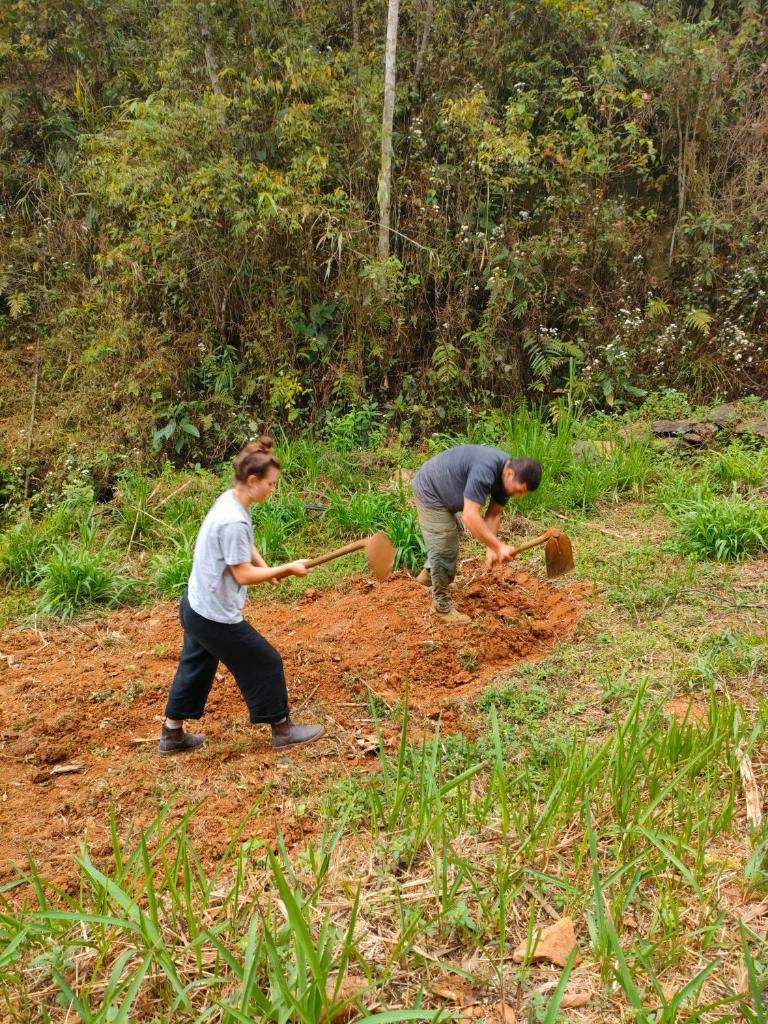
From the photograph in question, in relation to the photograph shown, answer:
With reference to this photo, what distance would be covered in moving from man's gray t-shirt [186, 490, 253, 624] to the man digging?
1.46 meters

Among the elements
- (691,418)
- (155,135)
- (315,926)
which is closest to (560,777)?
(315,926)

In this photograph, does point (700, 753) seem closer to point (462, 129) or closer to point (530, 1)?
point (462, 129)

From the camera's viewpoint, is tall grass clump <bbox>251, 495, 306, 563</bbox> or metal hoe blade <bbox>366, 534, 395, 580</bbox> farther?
tall grass clump <bbox>251, 495, 306, 563</bbox>

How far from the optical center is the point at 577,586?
5250 millimetres

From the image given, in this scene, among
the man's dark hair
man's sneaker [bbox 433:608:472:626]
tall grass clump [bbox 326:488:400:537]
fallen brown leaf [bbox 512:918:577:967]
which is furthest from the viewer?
tall grass clump [bbox 326:488:400:537]

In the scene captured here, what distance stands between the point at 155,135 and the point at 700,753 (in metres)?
7.32

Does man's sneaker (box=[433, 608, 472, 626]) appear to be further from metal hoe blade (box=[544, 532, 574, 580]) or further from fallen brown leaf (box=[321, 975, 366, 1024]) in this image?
fallen brown leaf (box=[321, 975, 366, 1024])

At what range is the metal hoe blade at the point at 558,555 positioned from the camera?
4.76 metres

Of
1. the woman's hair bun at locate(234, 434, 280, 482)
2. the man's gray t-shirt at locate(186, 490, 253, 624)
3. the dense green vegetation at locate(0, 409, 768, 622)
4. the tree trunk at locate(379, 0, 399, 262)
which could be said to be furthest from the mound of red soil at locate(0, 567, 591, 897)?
the tree trunk at locate(379, 0, 399, 262)

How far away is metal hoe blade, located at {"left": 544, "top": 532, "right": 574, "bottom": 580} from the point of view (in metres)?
4.76

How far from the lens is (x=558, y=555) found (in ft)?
15.7

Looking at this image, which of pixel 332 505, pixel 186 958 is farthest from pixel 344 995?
pixel 332 505

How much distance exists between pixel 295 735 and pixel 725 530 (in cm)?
342

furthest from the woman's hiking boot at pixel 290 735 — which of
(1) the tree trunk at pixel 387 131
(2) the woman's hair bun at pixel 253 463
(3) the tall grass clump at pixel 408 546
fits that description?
(1) the tree trunk at pixel 387 131
